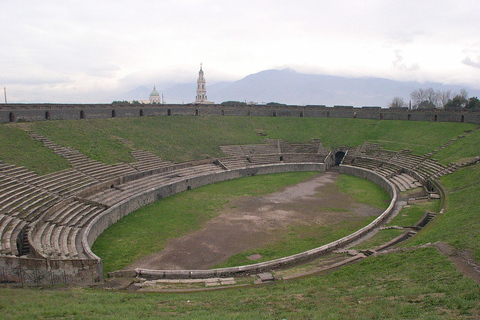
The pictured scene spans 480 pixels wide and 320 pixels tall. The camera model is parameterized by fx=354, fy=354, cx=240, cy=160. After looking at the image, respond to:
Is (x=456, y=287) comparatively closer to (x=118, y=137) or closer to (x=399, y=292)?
(x=399, y=292)

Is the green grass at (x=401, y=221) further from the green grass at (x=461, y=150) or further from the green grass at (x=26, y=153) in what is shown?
the green grass at (x=26, y=153)

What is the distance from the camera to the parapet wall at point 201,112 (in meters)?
33.4

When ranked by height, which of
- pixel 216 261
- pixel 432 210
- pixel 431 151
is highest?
pixel 431 151

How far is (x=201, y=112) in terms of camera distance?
51.1 meters

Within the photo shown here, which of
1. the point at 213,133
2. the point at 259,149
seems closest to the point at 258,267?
the point at 259,149

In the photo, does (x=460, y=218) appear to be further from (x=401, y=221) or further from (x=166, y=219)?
(x=166, y=219)

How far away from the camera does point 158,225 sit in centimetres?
2241

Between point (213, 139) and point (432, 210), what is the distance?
26.8m

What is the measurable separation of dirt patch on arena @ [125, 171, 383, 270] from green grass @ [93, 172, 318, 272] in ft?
2.59

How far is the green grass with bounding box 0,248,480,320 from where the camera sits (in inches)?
376

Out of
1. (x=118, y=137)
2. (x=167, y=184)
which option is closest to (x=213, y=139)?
(x=118, y=137)

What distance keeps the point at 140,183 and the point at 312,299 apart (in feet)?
67.2

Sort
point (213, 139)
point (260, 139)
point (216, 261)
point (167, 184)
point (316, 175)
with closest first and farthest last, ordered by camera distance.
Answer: point (216, 261) < point (167, 184) < point (316, 175) < point (213, 139) < point (260, 139)

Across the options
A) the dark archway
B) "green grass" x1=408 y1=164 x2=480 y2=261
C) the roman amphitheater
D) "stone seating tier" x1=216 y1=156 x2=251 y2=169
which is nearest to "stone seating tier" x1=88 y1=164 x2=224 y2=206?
the roman amphitheater
